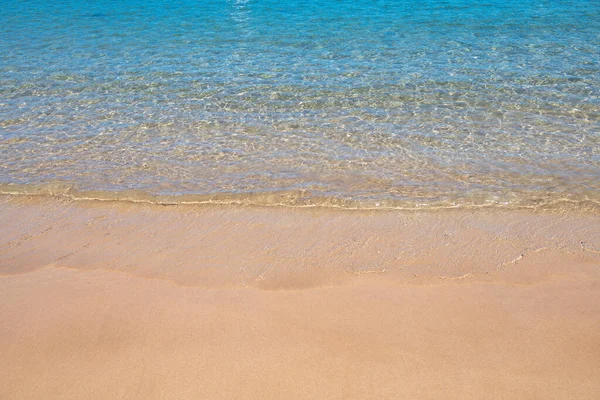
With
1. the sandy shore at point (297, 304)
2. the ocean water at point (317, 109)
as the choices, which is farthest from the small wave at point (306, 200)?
the sandy shore at point (297, 304)

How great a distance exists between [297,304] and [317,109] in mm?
4281

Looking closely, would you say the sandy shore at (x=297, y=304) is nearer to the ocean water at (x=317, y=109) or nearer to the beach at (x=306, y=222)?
the beach at (x=306, y=222)

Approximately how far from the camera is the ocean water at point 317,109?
19.3 feet

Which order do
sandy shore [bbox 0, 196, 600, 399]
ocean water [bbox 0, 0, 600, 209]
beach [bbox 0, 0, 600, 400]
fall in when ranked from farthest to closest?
ocean water [bbox 0, 0, 600, 209] < beach [bbox 0, 0, 600, 400] < sandy shore [bbox 0, 196, 600, 399]

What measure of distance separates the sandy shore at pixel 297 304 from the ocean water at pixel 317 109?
52cm

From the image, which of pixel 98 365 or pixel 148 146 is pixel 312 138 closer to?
pixel 148 146

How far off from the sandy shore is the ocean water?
517mm

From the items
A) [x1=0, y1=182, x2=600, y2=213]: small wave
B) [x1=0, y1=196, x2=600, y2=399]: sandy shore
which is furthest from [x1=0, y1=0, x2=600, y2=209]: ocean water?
[x1=0, y1=196, x2=600, y2=399]: sandy shore

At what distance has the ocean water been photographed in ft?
19.3

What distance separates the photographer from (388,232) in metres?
4.94

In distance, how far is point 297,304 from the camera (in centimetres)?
404

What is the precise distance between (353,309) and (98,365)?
171 cm

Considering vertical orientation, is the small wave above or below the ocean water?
below

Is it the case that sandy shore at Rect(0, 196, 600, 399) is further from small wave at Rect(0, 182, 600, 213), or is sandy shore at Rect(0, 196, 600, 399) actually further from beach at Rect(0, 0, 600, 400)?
small wave at Rect(0, 182, 600, 213)
